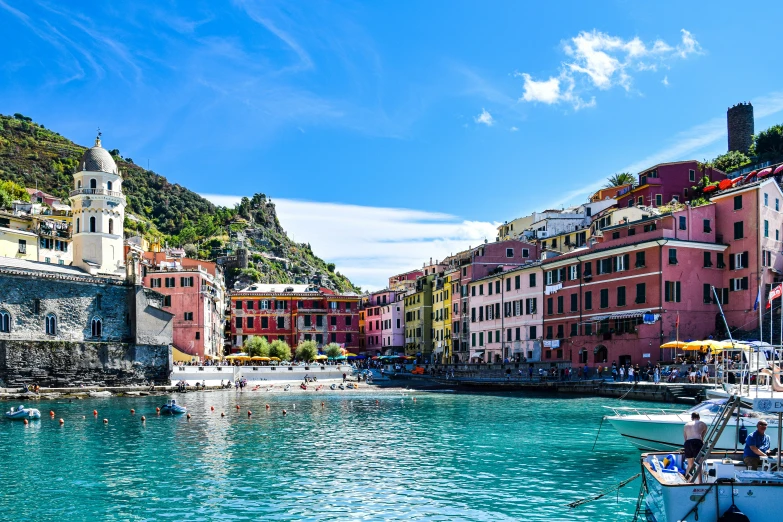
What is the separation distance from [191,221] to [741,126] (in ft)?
455

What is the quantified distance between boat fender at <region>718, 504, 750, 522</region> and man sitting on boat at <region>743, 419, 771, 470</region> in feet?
5.17

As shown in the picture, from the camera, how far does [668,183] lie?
277 ft

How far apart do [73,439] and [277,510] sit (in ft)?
64.8

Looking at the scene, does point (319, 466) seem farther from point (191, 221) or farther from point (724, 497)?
point (191, 221)

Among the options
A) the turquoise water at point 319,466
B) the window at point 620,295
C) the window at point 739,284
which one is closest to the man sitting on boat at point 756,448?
the turquoise water at point 319,466

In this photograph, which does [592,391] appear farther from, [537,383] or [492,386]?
[492,386]

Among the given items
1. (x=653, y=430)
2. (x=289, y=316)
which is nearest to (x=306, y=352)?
(x=289, y=316)

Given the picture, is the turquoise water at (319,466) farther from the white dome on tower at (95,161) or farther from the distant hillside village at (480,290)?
the white dome on tower at (95,161)

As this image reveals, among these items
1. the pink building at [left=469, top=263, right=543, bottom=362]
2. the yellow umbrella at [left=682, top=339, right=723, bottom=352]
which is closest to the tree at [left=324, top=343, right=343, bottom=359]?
the pink building at [left=469, top=263, right=543, bottom=362]

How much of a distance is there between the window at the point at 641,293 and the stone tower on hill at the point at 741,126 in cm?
6845

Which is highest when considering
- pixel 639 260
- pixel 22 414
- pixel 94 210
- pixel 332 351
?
pixel 94 210

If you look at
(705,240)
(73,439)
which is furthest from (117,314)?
(705,240)

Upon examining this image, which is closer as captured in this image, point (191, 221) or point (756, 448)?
point (756, 448)

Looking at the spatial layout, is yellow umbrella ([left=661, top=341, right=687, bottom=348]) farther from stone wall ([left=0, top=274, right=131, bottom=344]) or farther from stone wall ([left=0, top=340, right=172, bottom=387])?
stone wall ([left=0, top=274, right=131, bottom=344])
